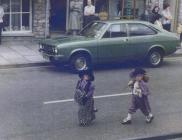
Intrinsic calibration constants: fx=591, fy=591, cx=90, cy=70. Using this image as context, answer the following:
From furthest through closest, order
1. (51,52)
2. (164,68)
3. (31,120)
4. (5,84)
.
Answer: (164,68)
(51,52)
(5,84)
(31,120)

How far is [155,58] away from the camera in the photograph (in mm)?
20219

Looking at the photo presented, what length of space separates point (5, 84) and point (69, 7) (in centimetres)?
883

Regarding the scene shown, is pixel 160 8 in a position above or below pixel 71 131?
above

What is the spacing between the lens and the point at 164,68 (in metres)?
20.1

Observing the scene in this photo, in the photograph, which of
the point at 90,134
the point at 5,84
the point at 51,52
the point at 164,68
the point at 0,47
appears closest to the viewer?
the point at 90,134

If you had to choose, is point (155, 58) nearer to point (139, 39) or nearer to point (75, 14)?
point (139, 39)

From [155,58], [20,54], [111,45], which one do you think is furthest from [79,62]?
[20,54]

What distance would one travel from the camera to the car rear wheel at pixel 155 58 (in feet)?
66.0

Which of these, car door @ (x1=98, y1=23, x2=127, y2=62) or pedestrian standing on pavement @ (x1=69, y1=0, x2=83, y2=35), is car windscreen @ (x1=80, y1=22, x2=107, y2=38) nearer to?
car door @ (x1=98, y1=23, x2=127, y2=62)

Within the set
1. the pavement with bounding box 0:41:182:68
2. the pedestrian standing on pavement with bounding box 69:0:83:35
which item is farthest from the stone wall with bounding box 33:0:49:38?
the pedestrian standing on pavement with bounding box 69:0:83:35

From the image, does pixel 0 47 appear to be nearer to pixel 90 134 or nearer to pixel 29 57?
pixel 29 57

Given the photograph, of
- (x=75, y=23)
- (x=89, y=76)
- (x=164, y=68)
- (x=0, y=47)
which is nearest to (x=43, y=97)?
(x=89, y=76)

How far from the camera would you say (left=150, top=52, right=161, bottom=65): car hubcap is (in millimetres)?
20147

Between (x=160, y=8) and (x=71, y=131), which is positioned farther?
(x=160, y=8)
